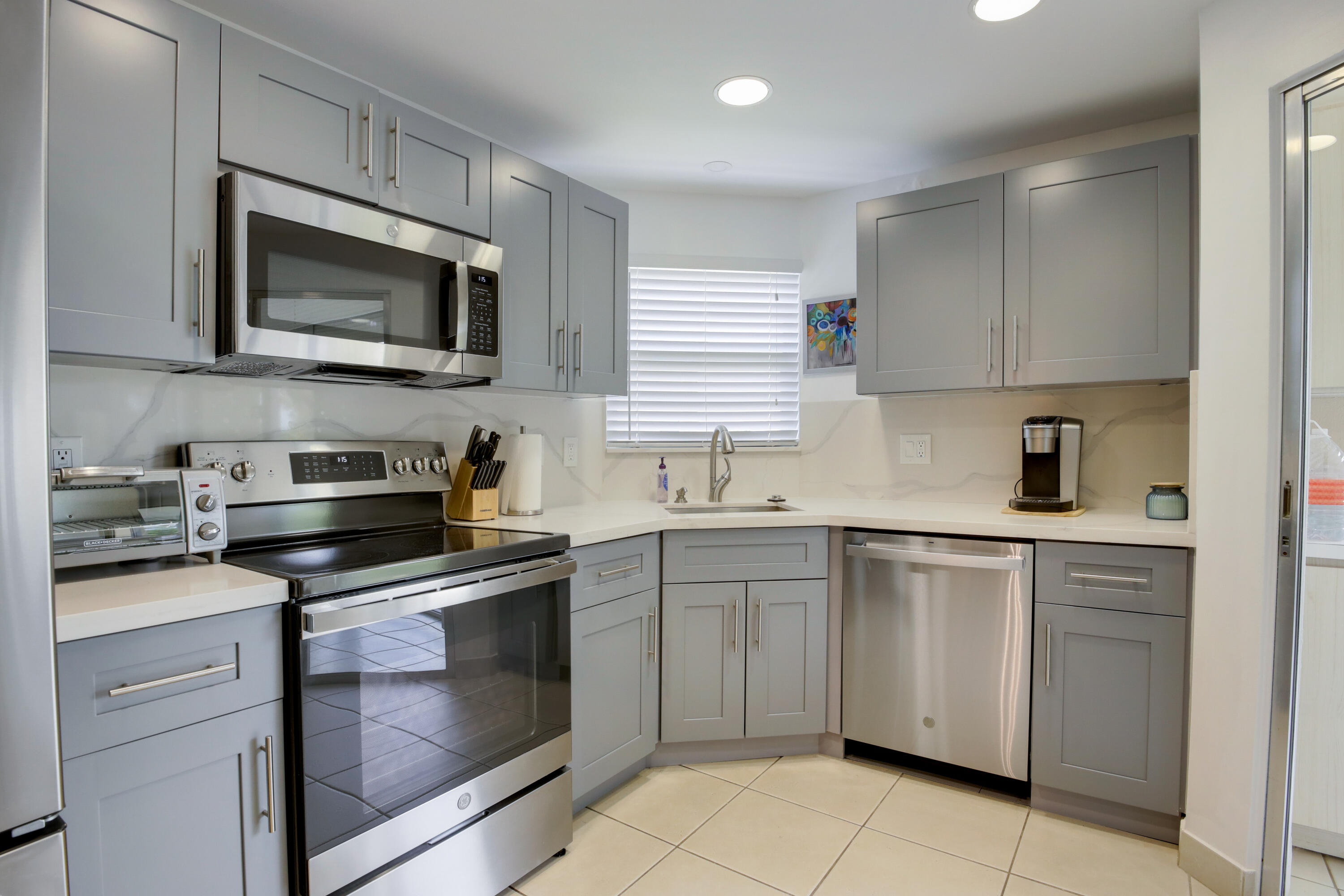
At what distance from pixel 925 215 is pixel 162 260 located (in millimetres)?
2433

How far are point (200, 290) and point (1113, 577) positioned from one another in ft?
8.34

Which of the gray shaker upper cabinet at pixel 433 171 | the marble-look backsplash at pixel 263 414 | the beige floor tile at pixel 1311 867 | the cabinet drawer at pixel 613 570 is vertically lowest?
the beige floor tile at pixel 1311 867

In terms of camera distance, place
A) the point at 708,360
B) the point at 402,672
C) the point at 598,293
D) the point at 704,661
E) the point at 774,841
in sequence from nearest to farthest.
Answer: the point at 402,672
the point at 774,841
the point at 704,661
the point at 598,293
the point at 708,360

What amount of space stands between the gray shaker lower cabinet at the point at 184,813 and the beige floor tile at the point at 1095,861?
187cm

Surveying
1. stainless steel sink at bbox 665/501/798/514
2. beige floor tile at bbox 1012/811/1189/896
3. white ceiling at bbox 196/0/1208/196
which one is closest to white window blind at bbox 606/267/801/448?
stainless steel sink at bbox 665/501/798/514

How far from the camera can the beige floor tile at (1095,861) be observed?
180cm

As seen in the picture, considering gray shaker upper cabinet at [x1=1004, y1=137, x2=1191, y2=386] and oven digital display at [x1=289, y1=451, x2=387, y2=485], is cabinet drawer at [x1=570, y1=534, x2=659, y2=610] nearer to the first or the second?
oven digital display at [x1=289, y1=451, x2=387, y2=485]

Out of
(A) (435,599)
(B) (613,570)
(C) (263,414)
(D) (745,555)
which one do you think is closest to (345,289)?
(C) (263,414)

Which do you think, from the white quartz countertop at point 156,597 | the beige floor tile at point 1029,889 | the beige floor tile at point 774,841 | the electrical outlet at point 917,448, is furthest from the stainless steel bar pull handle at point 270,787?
the electrical outlet at point 917,448

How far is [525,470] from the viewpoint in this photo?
243 centimetres

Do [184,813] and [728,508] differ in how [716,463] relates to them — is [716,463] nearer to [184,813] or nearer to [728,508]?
[728,508]

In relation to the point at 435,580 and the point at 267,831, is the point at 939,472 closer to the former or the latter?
the point at 435,580

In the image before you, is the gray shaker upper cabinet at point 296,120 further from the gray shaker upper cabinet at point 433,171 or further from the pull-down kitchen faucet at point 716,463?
the pull-down kitchen faucet at point 716,463

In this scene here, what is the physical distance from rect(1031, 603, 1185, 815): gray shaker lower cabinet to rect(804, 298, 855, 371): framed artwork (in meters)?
1.42
